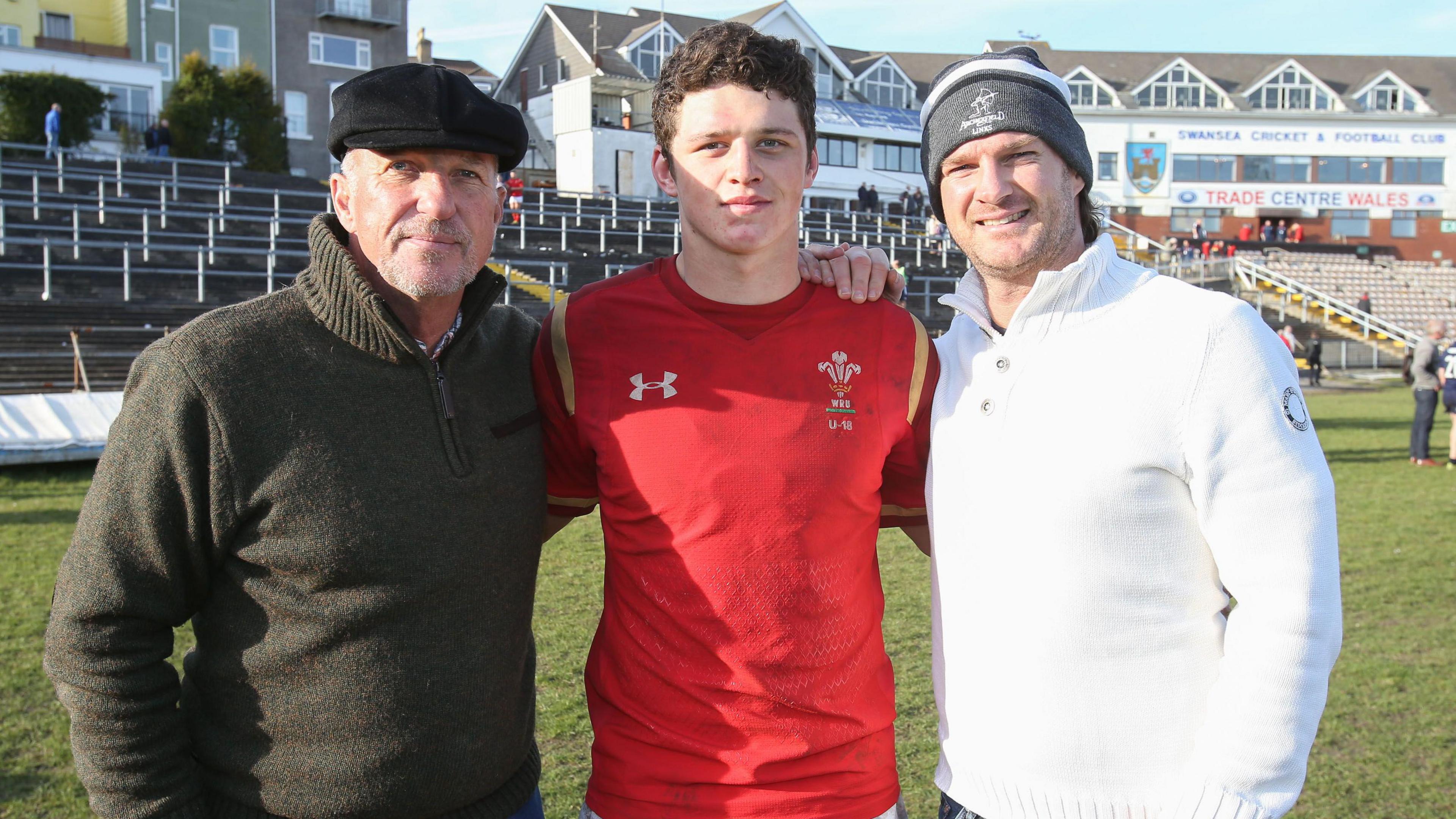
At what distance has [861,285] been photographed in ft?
8.82

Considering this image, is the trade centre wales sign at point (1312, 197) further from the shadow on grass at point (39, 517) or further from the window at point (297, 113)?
the shadow on grass at point (39, 517)

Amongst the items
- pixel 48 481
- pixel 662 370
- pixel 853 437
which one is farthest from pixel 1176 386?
pixel 48 481

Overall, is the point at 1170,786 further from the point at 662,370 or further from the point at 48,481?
the point at 48,481

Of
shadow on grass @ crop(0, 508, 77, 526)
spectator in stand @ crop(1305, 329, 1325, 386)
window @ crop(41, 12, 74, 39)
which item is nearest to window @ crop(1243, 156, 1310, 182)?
spectator in stand @ crop(1305, 329, 1325, 386)

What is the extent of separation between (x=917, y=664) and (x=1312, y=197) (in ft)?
184

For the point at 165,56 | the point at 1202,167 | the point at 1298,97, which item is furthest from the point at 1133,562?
the point at 1298,97

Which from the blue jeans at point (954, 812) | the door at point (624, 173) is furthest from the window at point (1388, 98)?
the blue jeans at point (954, 812)

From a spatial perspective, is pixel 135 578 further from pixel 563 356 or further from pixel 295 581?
pixel 563 356

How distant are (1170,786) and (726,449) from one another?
1.11m

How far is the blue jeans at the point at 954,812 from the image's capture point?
7.37ft

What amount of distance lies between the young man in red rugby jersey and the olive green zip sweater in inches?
12.2

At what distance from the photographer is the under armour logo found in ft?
8.29

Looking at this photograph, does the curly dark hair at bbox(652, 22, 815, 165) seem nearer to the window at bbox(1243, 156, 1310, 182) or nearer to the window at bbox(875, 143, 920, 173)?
the window at bbox(875, 143, 920, 173)

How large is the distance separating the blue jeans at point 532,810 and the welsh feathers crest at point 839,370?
3.78 ft
